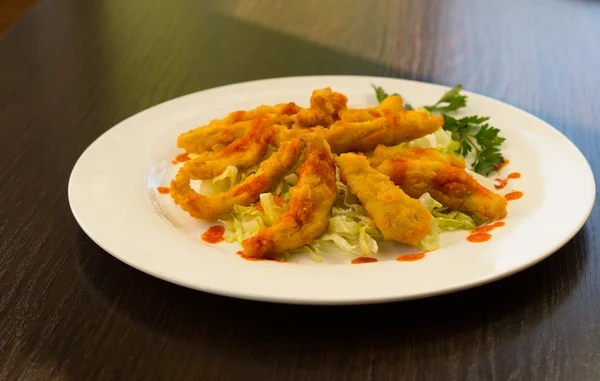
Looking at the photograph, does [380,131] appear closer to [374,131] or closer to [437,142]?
[374,131]

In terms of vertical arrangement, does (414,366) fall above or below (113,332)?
above

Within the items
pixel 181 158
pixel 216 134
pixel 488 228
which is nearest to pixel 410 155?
pixel 488 228

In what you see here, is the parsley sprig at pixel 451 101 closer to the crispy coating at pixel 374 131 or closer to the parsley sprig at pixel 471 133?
the parsley sprig at pixel 471 133

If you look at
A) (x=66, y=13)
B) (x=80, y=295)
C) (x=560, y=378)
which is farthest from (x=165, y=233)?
(x=66, y=13)

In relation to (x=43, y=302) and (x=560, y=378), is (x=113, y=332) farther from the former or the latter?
(x=560, y=378)

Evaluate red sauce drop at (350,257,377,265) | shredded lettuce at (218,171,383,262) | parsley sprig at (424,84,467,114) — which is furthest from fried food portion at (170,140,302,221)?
parsley sprig at (424,84,467,114)

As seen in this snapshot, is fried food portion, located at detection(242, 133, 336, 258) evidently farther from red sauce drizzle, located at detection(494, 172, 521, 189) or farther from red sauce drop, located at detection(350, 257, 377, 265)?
red sauce drizzle, located at detection(494, 172, 521, 189)
